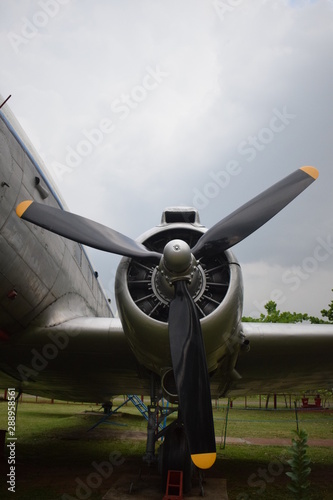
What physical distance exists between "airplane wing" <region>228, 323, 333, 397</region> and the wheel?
3.95 feet

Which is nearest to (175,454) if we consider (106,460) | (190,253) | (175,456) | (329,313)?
(175,456)

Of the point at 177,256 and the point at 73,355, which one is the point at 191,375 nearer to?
the point at 177,256

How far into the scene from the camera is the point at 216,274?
18.8 ft

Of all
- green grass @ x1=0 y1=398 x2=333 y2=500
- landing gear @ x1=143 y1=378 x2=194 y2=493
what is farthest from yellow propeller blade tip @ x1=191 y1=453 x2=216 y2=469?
landing gear @ x1=143 y1=378 x2=194 y2=493

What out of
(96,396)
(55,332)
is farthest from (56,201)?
(96,396)

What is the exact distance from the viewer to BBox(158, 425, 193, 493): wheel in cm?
618

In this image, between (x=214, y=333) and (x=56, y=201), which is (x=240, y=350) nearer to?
(x=214, y=333)

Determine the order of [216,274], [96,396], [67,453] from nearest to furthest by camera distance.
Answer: [216,274], [67,453], [96,396]

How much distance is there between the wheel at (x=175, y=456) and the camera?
20.3 ft

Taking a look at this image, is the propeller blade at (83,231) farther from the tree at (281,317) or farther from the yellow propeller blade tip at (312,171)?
the tree at (281,317)

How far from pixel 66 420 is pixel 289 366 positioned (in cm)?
1483

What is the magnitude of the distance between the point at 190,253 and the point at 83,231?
1.51m

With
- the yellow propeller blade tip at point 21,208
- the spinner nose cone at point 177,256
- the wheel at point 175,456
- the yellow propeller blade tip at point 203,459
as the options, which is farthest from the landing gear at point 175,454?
the yellow propeller blade tip at point 21,208

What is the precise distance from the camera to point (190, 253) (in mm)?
5000
